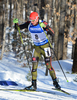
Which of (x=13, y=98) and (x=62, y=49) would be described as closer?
(x=13, y=98)

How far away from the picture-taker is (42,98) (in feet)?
13.4

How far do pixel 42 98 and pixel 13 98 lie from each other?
0.71 meters

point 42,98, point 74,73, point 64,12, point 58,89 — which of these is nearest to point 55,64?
point 74,73

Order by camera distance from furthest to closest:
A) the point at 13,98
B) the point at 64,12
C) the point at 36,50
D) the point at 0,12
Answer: the point at 0,12 → the point at 64,12 → the point at 36,50 → the point at 13,98

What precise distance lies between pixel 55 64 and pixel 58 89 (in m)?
5.36

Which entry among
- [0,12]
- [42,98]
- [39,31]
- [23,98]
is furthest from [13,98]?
[0,12]

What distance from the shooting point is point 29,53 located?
12.4 metres

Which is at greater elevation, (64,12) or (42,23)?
(64,12)

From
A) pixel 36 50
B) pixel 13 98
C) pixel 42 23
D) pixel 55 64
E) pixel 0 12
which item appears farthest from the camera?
pixel 0 12

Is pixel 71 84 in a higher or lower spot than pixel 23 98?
lower

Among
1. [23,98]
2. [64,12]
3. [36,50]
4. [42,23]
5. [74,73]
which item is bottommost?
[74,73]

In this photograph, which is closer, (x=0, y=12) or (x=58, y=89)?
(x=58, y=89)

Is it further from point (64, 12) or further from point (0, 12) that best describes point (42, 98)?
point (0, 12)

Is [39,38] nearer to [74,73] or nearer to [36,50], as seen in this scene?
[36,50]
